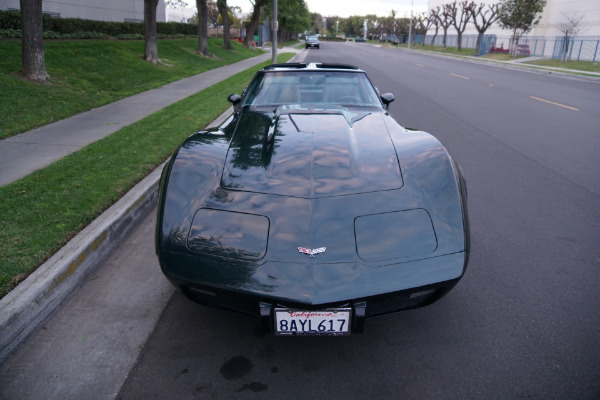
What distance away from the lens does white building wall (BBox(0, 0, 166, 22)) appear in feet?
73.6

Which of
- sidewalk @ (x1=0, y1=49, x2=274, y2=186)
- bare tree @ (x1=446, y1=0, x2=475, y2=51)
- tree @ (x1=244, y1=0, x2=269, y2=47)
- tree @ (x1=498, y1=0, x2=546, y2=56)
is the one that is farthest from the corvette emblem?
bare tree @ (x1=446, y1=0, x2=475, y2=51)

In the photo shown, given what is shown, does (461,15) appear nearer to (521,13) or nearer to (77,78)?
(521,13)

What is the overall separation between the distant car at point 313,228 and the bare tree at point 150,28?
14.8m

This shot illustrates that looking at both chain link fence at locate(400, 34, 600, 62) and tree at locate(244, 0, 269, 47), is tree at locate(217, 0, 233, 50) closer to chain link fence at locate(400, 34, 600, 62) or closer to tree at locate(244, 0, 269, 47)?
tree at locate(244, 0, 269, 47)

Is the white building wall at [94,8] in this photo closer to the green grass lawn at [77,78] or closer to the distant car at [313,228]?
the green grass lawn at [77,78]

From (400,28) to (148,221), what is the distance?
100619mm

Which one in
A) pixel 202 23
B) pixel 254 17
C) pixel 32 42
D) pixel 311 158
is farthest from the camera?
pixel 254 17

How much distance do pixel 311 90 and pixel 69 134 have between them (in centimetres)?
441

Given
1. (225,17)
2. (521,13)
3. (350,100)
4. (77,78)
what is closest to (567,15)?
(521,13)

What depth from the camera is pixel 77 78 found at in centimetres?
1156

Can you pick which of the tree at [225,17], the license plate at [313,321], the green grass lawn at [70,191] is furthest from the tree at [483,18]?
the license plate at [313,321]

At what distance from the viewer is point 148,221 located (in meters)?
4.43

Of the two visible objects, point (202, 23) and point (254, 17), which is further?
point (254, 17)

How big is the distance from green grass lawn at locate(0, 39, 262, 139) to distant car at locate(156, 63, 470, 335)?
18.3 feet
